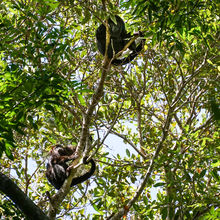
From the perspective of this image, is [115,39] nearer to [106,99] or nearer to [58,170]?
[106,99]

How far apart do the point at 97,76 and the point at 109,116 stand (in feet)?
3.16

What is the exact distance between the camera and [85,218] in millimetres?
5215

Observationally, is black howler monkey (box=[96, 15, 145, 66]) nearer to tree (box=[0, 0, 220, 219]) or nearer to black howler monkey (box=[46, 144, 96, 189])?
tree (box=[0, 0, 220, 219])

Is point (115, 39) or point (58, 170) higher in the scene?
point (115, 39)

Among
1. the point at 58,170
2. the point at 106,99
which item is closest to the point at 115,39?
the point at 106,99

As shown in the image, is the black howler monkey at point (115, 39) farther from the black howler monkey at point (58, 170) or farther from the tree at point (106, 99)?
the black howler monkey at point (58, 170)

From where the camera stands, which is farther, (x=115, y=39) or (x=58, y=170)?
(x=115, y=39)

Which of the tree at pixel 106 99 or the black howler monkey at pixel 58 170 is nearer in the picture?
the tree at pixel 106 99

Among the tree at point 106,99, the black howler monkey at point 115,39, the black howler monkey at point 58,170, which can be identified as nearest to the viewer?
the tree at point 106,99

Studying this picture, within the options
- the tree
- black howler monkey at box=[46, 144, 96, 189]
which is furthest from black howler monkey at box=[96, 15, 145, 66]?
black howler monkey at box=[46, 144, 96, 189]

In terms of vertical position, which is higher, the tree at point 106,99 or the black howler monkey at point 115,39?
the black howler monkey at point 115,39

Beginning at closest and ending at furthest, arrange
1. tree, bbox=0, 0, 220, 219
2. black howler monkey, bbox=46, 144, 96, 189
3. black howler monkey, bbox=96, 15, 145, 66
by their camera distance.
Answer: tree, bbox=0, 0, 220, 219, black howler monkey, bbox=46, 144, 96, 189, black howler monkey, bbox=96, 15, 145, 66

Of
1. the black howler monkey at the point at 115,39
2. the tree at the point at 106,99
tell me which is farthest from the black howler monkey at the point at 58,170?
the black howler monkey at the point at 115,39

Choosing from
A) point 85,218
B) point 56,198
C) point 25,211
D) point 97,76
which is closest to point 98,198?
point 85,218
